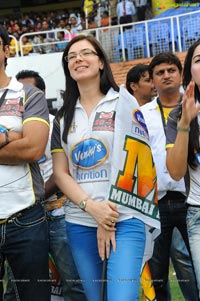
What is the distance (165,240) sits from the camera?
14.3 ft

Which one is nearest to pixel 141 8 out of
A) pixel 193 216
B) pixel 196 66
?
pixel 196 66

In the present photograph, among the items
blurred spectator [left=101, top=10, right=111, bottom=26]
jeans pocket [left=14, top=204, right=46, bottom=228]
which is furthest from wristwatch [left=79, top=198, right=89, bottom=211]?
blurred spectator [left=101, top=10, right=111, bottom=26]

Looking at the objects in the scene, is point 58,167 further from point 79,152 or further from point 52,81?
point 52,81

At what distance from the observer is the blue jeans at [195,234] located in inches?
127

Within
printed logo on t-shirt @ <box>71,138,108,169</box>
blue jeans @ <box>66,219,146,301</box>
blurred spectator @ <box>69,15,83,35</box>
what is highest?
blurred spectator @ <box>69,15,83,35</box>

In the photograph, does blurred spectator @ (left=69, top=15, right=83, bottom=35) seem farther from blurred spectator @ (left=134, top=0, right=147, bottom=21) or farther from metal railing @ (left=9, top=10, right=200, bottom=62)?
blurred spectator @ (left=134, top=0, right=147, bottom=21)

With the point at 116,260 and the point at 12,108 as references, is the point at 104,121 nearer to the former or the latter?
the point at 12,108

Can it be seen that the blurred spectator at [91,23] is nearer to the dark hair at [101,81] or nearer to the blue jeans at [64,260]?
the blue jeans at [64,260]

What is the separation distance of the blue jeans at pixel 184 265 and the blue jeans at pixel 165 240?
0.01m

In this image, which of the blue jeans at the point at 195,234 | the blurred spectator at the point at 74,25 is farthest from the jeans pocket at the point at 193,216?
the blurred spectator at the point at 74,25

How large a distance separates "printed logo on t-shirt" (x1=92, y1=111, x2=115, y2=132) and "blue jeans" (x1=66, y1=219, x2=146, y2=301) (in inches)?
21.3

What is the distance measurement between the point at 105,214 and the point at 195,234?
1.68 feet

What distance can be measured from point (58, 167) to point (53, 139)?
0.19 m

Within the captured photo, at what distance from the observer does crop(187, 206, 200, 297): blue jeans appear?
323 cm
